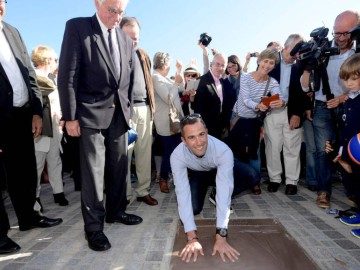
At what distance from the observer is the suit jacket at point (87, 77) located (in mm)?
2371

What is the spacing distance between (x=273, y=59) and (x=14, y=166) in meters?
3.25

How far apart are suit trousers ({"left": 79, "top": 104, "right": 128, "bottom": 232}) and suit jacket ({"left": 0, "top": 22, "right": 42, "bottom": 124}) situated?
69 centimetres

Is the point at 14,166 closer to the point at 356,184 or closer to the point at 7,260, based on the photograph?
the point at 7,260

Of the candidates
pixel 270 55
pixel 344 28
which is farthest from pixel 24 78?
pixel 344 28

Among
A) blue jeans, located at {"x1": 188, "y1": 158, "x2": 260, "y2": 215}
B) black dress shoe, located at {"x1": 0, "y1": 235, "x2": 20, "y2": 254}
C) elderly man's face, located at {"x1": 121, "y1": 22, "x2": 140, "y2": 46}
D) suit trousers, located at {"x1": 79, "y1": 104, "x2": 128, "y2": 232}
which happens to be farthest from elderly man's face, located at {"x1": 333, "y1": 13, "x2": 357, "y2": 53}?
black dress shoe, located at {"x1": 0, "y1": 235, "x2": 20, "y2": 254}

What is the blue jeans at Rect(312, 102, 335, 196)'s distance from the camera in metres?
3.36

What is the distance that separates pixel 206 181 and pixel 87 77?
1743 mm

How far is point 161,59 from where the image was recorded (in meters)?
4.11

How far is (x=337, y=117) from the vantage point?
3.18 m

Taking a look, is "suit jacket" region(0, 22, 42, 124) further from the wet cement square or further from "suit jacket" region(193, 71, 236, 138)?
"suit jacket" region(193, 71, 236, 138)

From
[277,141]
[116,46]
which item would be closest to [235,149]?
[277,141]

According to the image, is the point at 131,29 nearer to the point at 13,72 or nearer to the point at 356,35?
the point at 13,72

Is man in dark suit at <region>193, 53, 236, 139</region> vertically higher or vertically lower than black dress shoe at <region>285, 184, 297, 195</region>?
higher

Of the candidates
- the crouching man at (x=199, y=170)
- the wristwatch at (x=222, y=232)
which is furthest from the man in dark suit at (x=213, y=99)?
the wristwatch at (x=222, y=232)
